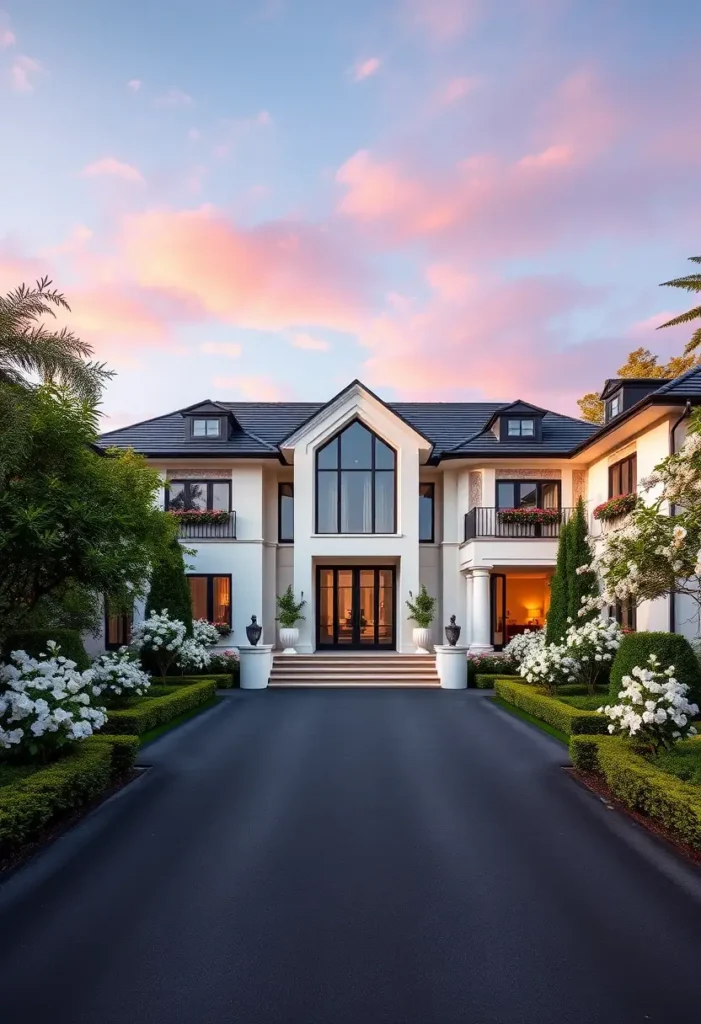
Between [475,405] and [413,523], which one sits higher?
[475,405]

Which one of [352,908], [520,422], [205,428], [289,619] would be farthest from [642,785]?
[205,428]

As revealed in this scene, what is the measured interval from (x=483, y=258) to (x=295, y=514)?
9.84 meters

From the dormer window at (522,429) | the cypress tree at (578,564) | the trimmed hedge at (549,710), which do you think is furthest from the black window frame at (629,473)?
the trimmed hedge at (549,710)

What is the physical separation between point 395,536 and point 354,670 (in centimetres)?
455

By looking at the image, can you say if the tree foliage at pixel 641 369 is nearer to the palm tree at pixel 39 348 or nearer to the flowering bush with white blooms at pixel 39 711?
the palm tree at pixel 39 348

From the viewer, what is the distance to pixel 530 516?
20141 millimetres

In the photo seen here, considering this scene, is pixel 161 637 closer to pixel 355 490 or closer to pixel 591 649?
pixel 355 490

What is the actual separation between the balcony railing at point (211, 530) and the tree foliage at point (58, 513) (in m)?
11.5

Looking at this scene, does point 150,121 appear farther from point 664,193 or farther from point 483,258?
point 664,193

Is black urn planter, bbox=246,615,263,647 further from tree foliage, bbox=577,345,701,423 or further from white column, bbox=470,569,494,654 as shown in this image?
tree foliage, bbox=577,345,701,423

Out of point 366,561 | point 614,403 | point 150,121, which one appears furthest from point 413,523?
point 150,121

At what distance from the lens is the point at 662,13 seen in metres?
9.68

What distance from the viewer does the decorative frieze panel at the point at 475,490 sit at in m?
21.1

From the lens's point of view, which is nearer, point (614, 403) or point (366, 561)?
point (614, 403)
